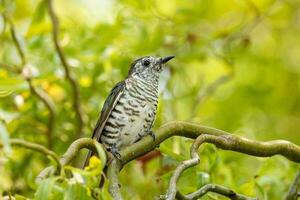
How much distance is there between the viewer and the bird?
5.18 m

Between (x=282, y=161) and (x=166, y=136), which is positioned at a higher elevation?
(x=166, y=136)

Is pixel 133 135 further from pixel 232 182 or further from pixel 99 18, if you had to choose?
pixel 99 18

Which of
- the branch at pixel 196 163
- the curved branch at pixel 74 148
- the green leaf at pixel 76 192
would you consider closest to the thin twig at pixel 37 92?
the branch at pixel 196 163

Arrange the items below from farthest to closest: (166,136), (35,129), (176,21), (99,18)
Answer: (99,18)
(176,21)
(35,129)
(166,136)

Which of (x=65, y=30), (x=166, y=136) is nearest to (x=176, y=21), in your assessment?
(x=65, y=30)

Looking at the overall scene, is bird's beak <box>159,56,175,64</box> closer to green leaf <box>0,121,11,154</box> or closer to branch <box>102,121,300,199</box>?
branch <box>102,121,300,199</box>

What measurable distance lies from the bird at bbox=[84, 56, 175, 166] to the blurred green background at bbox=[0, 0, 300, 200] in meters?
0.16

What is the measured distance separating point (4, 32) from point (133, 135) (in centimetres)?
160

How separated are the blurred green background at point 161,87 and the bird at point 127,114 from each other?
16 cm

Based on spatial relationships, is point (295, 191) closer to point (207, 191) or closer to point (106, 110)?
point (207, 191)

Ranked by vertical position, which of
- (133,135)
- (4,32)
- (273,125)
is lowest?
(273,125)

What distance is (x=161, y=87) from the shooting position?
6371 mm

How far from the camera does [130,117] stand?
5312mm

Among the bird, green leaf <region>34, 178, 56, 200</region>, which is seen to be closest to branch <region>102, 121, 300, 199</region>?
the bird
